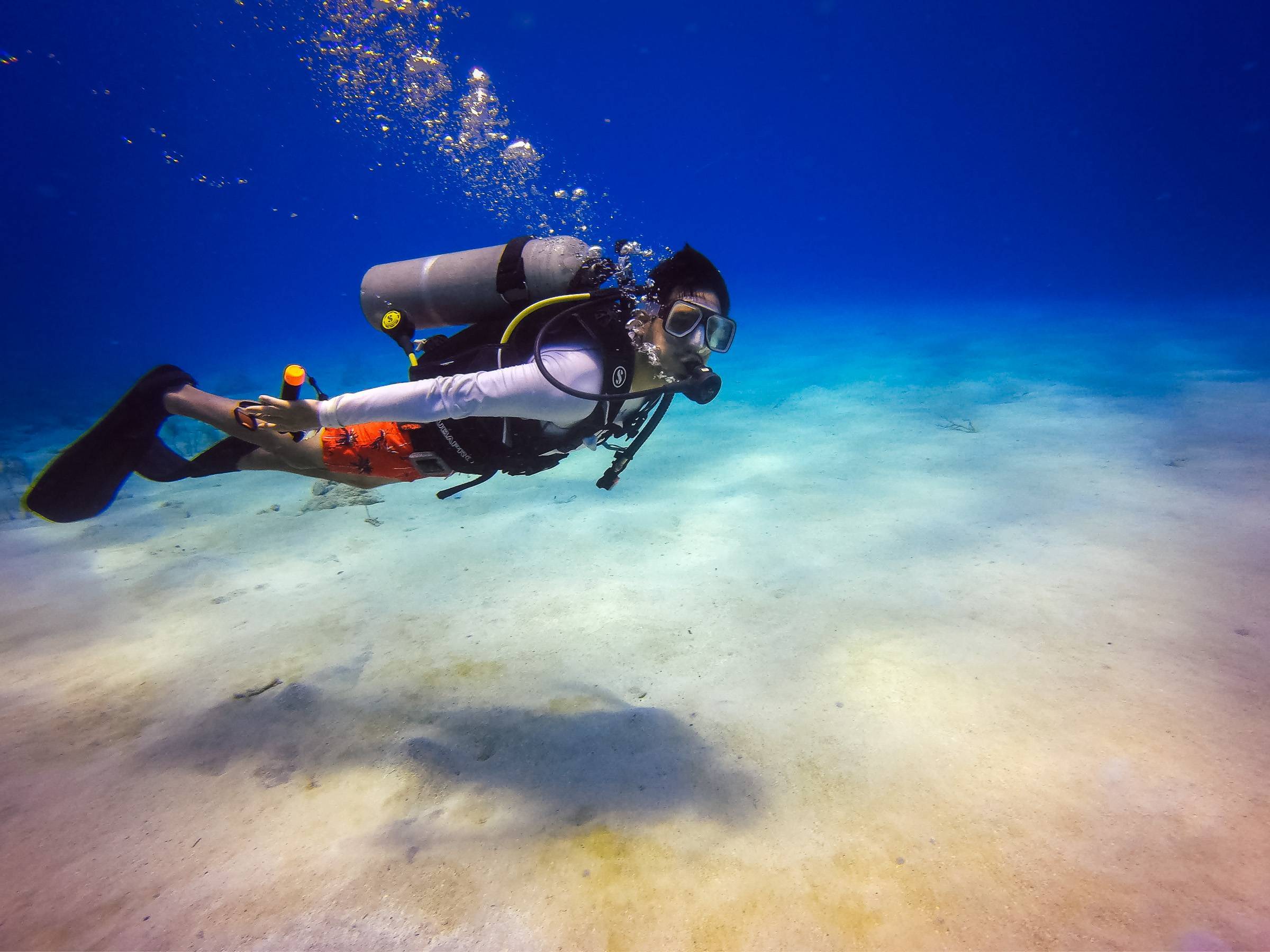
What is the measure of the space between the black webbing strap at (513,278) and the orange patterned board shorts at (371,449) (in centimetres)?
106

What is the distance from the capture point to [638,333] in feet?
10.7

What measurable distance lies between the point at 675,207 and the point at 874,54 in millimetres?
31704

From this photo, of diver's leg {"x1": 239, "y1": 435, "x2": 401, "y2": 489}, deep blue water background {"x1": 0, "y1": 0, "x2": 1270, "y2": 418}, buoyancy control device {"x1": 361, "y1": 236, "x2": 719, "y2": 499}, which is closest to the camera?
buoyancy control device {"x1": 361, "y1": 236, "x2": 719, "y2": 499}

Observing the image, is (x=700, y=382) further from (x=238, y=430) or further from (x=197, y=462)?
(x=197, y=462)

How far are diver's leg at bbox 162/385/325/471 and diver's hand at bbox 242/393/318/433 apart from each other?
58 cm

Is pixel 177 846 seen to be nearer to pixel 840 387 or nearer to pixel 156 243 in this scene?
pixel 840 387

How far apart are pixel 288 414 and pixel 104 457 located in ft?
6.70

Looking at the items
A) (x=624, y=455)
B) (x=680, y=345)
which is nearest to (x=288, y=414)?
(x=624, y=455)

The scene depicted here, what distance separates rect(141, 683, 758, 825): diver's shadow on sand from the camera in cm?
262

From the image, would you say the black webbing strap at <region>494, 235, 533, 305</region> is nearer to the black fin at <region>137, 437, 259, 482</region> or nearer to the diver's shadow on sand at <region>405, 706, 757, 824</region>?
the black fin at <region>137, 437, 259, 482</region>

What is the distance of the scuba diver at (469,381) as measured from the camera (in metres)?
2.66

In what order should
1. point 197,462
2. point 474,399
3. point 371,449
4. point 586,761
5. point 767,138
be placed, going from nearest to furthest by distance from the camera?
point 474,399 < point 586,761 < point 371,449 < point 197,462 < point 767,138

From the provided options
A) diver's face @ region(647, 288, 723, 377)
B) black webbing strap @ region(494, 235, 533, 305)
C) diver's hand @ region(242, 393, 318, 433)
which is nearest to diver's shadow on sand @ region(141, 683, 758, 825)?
diver's hand @ region(242, 393, 318, 433)

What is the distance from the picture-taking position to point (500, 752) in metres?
2.99
